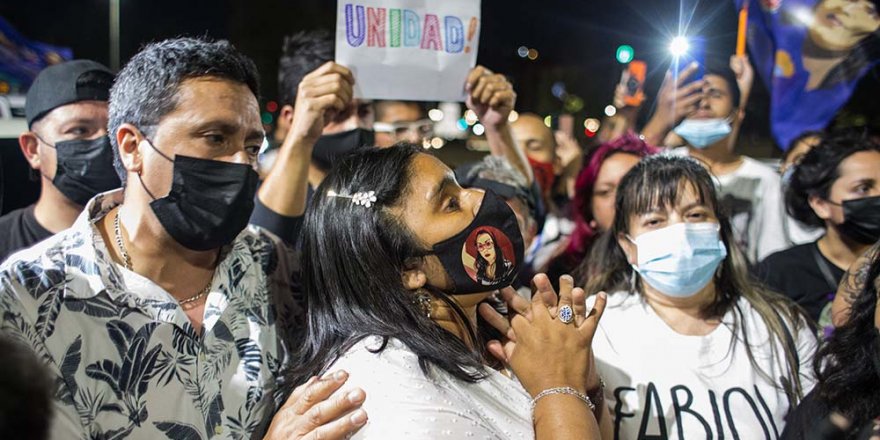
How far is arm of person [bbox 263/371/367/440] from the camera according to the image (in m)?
1.65

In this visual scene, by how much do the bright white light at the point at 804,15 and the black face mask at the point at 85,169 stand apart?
3.89 metres

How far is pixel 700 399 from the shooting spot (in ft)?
8.05

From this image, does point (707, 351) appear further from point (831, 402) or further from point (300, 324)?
point (300, 324)

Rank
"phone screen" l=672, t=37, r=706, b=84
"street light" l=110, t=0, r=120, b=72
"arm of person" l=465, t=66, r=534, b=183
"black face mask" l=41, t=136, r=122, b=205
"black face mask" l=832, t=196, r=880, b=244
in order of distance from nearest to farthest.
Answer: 1. "black face mask" l=41, t=136, r=122, b=205
2. "arm of person" l=465, t=66, r=534, b=183
3. "street light" l=110, t=0, r=120, b=72
4. "black face mask" l=832, t=196, r=880, b=244
5. "phone screen" l=672, t=37, r=706, b=84

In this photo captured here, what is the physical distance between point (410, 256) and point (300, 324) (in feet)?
1.84

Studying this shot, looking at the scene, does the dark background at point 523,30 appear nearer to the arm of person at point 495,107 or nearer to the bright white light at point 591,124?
the bright white light at point 591,124

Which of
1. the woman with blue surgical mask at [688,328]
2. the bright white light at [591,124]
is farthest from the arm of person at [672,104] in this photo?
the bright white light at [591,124]

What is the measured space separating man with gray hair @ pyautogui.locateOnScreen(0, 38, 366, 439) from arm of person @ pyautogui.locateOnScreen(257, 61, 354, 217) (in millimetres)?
179

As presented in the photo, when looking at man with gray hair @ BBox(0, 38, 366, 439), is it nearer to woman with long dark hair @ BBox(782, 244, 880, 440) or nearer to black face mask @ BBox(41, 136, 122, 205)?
black face mask @ BBox(41, 136, 122, 205)

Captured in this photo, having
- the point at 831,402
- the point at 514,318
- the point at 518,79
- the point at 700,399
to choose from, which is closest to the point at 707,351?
the point at 700,399

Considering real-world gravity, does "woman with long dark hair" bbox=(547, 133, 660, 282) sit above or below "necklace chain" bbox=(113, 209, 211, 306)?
below

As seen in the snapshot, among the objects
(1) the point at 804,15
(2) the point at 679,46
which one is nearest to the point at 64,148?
(2) the point at 679,46

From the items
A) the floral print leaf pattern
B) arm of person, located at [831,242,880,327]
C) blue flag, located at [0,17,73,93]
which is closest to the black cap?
blue flag, located at [0,17,73,93]

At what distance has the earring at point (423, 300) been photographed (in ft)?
6.48
